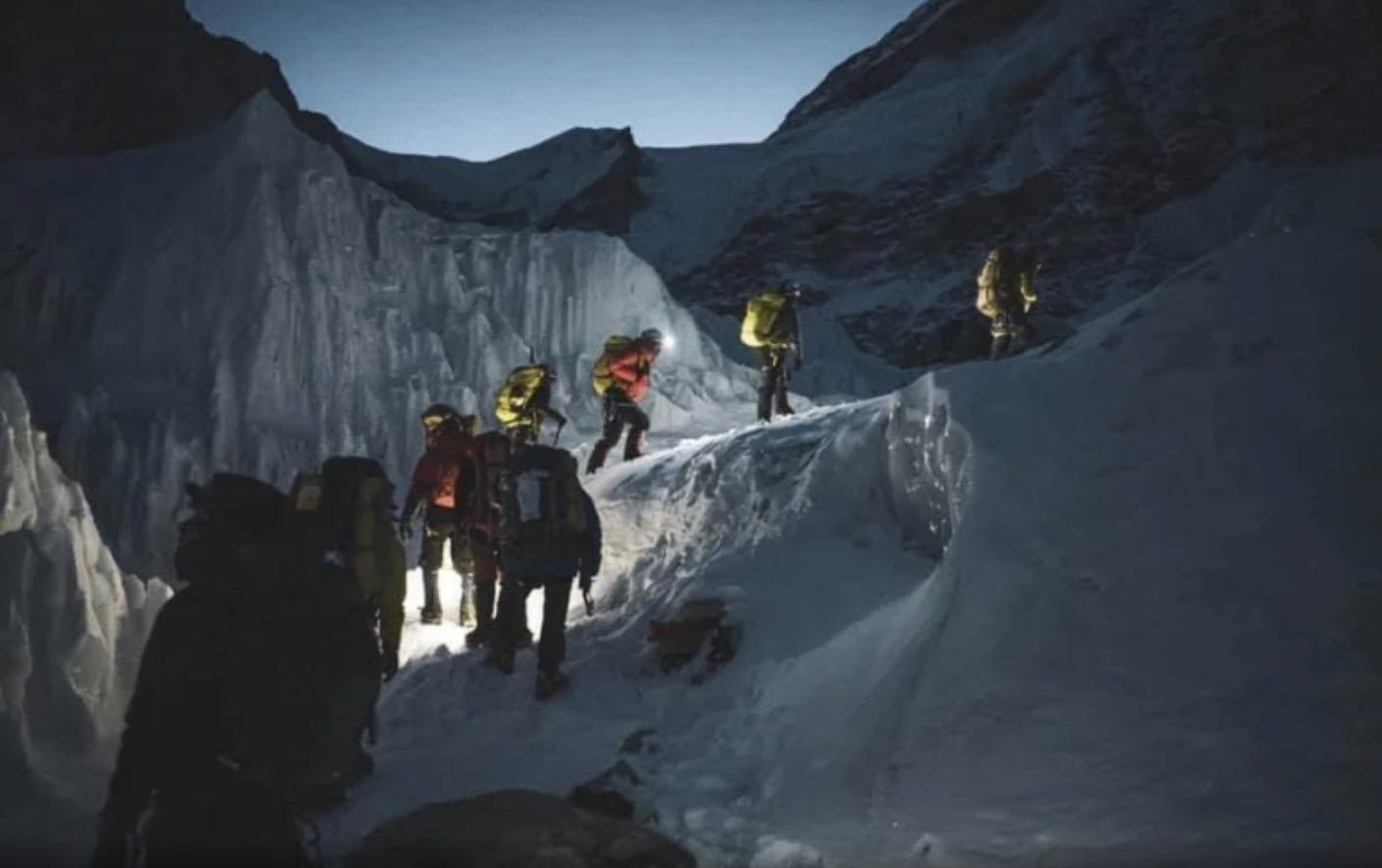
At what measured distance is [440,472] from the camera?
8984 mm

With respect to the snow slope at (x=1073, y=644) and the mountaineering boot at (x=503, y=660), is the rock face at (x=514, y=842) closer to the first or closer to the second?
the snow slope at (x=1073, y=644)

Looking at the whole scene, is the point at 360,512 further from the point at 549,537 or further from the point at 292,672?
the point at 292,672

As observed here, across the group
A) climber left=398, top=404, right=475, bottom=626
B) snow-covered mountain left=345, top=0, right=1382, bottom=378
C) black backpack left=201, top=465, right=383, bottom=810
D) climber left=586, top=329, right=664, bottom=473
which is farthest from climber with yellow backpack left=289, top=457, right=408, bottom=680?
snow-covered mountain left=345, top=0, right=1382, bottom=378

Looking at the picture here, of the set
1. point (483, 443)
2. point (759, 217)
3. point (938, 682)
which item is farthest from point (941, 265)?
point (938, 682)

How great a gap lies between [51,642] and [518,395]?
5720 mm

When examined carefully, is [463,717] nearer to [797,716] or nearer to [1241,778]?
[797,716]

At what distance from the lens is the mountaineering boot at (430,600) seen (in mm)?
9328

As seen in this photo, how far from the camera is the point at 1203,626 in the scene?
13.5 ft

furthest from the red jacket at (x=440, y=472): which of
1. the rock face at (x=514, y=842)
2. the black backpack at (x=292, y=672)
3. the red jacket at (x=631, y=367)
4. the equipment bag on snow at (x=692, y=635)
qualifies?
the black backpack at (x=292, y=672)

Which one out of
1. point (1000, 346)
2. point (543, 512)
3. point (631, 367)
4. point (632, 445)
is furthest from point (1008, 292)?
point (543, 512)

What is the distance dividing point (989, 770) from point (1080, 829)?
526 mm

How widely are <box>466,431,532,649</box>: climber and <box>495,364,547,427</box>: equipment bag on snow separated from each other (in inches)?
92.5

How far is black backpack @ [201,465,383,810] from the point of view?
8.71 feet

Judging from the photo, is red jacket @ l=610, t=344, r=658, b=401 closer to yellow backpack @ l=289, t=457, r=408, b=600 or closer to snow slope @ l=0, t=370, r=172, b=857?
yellow backpack @ l=289, t=457, r=408, b=600
